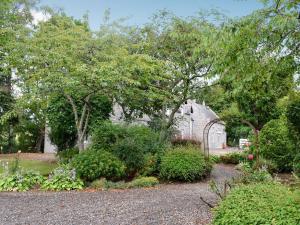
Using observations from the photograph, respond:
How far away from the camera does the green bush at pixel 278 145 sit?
1269cm

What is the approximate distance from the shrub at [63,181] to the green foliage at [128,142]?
1780 mm

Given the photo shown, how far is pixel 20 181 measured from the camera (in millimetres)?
8922

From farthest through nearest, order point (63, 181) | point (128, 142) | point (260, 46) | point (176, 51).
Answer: point (176, 51), point (128, 142), point (63, 181), point (260, 46)

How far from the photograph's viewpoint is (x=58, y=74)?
31.2 ft

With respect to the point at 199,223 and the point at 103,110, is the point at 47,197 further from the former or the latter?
the point at 103,110

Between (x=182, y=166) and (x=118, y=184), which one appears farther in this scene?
(x=182, y=166)

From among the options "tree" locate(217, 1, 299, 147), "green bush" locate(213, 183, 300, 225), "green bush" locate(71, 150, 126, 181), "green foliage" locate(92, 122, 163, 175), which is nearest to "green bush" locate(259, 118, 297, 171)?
"green foliage" locate(92, 122, 163, 175)

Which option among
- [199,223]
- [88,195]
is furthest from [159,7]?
[199,223]

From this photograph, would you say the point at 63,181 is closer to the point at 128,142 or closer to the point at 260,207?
the point at 128,142

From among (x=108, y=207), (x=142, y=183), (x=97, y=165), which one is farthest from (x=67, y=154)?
(x=108, y=207)

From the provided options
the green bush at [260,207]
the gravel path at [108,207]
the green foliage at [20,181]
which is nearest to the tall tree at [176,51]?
the gravel path at [108,207]

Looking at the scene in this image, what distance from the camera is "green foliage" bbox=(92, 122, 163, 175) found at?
10.7 metres

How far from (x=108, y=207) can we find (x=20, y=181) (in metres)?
3.47

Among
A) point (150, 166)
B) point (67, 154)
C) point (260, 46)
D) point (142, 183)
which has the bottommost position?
point (142, 183)
